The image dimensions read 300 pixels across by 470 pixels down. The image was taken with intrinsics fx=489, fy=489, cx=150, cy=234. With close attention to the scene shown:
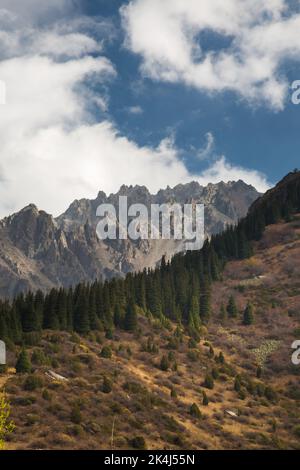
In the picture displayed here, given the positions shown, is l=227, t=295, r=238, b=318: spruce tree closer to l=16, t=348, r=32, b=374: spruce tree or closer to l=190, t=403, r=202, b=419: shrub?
l=190, t=403, r=202, b=419: shrub

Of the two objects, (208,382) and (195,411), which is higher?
(208,382)

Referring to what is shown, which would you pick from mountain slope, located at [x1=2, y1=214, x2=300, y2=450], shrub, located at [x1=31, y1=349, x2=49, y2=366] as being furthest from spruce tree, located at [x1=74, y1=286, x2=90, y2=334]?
shrub, located at [x1=31, y1=349, x2=49, y2=366]

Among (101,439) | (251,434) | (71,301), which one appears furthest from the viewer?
(71,301)

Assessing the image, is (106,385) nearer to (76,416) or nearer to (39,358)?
(39,358)

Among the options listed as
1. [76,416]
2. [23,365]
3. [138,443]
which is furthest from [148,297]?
[138,443]

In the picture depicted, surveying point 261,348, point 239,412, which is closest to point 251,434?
point 239,412

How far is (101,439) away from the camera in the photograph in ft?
133

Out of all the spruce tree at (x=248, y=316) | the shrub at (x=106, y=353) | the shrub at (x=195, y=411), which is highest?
the spruce tree at (x=248, y=316)

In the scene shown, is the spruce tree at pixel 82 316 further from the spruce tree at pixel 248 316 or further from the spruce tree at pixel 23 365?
the spruce tree at pixel 248 316

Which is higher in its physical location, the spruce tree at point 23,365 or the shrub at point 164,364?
the spruce tree at point 23,365

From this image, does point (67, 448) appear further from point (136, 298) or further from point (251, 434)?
point (136, 298)

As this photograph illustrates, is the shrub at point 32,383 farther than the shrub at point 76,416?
Yes

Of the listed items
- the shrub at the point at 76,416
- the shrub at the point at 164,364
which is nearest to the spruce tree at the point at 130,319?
the shrub at the point at 164,364
